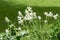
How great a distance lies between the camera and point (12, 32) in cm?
207

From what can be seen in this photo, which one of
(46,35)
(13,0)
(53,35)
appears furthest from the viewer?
(13,0)

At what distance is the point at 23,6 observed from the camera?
21.2ft

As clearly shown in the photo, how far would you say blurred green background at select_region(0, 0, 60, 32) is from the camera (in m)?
5.92

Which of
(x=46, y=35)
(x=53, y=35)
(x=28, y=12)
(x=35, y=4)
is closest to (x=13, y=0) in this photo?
(x=35, y=4)

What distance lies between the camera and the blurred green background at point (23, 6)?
19.4 ft

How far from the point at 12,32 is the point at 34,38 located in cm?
69

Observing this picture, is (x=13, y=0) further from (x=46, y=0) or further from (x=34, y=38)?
(x=34, y=38)

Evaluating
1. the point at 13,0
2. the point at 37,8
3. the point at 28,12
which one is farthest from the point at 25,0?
the point at 28,12

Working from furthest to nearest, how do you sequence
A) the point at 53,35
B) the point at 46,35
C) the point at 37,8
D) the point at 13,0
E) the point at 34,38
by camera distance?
1. the point at 13,0
2. the point at 37,8
3. the point at 46,35
4. the point at 34,38
5. the point at 53,35

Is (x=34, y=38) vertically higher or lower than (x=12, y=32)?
lower

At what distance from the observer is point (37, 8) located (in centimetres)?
626

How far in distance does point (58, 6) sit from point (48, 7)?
281 mm

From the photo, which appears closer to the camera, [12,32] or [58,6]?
[12,32]

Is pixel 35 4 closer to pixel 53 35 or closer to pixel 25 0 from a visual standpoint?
pixel 25 0
